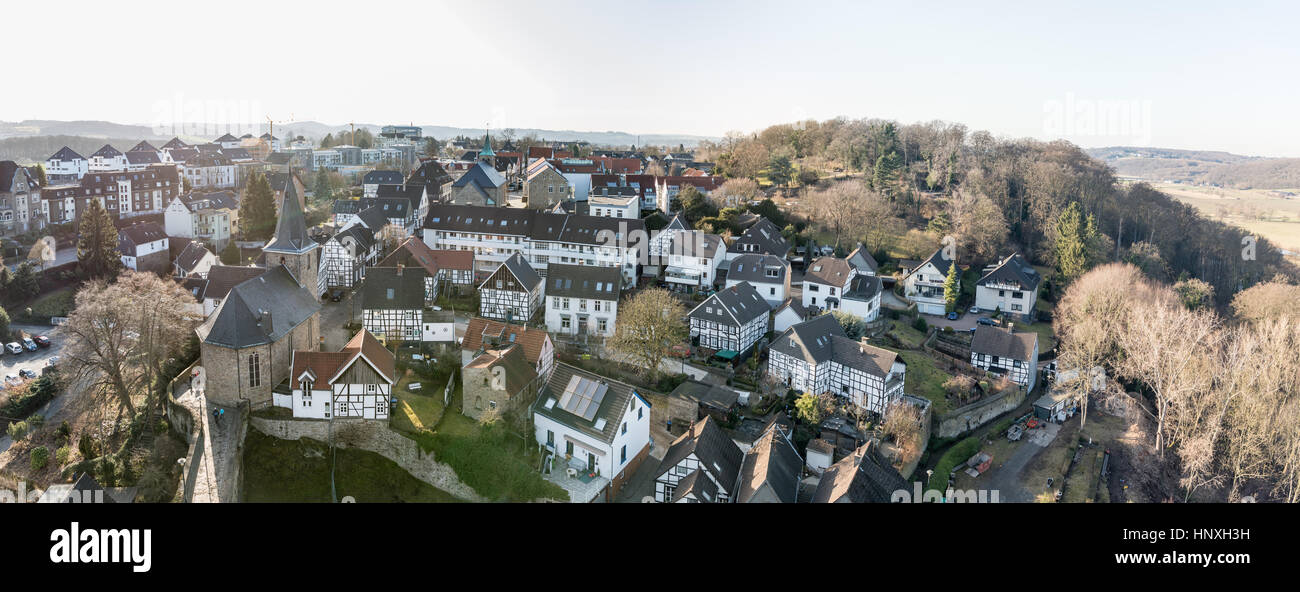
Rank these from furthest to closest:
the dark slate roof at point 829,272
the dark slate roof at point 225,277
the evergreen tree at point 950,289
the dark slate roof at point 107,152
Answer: the dark slate roof at point 107,152 → the evergreen tree at point 950,289 → the dark slate roof at point 829,272 → the dark slate roof at point 225,277

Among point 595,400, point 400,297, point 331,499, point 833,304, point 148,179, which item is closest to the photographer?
A: point 331,499

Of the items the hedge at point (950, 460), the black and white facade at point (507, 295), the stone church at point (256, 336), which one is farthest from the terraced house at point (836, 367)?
the stone church at point (256, 336)

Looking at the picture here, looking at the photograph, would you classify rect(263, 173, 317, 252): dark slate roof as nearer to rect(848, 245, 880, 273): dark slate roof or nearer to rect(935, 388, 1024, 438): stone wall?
rect(935, 388, 1024, 438): stone wall

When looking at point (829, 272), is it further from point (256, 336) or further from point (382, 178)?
point (382, 178)

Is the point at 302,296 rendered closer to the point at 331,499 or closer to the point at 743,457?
the point at 331,499

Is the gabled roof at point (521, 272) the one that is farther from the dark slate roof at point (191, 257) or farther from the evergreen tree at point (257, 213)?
the evergreen tree at point (257, 213)

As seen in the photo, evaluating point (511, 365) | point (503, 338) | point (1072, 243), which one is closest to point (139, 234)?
point (503, 338)

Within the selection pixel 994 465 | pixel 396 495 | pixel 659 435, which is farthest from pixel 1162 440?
pixel 396 495
